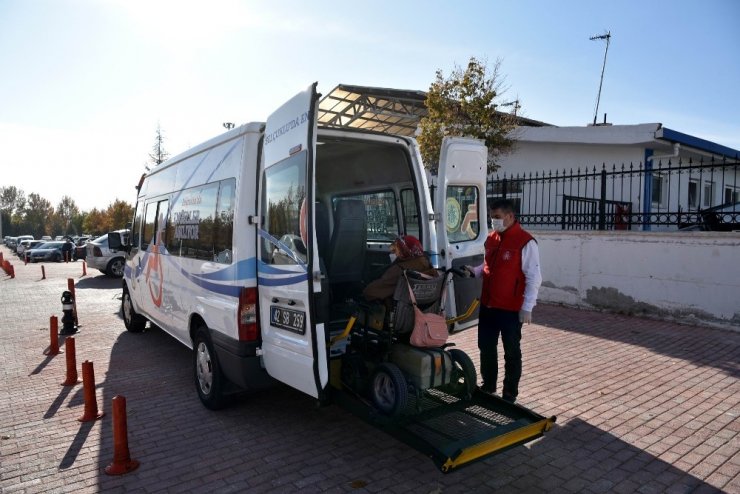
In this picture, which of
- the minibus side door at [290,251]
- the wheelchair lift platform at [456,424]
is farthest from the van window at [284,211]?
the wheelchair lift platform at [456,424]

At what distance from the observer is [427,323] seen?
151 inches

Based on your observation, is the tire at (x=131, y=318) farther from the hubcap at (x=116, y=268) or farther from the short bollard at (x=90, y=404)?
the hubcap at (x=116, y=268)

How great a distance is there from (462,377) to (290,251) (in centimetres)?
175

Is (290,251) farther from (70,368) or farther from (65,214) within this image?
(65,214)

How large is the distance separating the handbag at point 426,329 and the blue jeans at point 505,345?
0.86 metres

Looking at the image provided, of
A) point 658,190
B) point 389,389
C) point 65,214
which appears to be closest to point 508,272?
point 389,389

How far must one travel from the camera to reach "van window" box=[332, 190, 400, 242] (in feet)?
18.6

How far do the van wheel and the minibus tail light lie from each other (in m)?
0.67

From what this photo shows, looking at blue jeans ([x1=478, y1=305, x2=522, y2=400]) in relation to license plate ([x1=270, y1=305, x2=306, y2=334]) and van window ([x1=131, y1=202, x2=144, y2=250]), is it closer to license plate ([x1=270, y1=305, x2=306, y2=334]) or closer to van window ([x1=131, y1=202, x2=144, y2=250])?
license plate ([x1=270, y1=305, x2=306, y2=334])

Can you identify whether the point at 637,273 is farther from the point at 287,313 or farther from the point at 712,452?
the point at 287,313

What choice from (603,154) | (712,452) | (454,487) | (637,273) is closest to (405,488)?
(454,487)

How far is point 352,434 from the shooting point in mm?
4316

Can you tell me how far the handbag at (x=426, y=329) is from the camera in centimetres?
382

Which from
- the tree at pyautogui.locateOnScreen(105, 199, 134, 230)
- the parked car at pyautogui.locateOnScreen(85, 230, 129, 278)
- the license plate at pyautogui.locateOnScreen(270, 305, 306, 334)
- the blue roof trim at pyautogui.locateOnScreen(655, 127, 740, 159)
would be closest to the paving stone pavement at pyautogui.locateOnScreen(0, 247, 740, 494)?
the license plate at pyautogui.locateOnScreen(270, 305, 306, 334)
